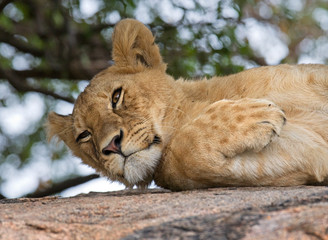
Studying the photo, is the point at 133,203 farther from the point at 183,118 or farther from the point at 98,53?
the point at 98,53

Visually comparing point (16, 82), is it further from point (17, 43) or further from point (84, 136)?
point (84, 136)

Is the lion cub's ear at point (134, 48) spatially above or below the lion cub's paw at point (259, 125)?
above

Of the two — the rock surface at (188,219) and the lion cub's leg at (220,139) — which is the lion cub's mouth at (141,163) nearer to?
the lion cub's leg at (220,139)

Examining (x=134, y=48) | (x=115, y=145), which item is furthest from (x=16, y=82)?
(x=115, y=145)

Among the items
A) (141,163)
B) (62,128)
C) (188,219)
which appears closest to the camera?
(188,219)

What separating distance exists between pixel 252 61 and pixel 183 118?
7.38 feet

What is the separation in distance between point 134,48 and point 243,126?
62.4 inches

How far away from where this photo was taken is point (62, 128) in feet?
14.7

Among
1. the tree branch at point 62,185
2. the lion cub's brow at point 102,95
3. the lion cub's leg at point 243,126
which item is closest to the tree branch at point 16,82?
the tree branch at point 62,185

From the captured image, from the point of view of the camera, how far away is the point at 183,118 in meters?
3.81

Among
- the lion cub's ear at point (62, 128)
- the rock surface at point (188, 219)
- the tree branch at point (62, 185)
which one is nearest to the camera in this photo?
the rock surface at point (188, 219)

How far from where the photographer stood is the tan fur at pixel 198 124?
2994 millimetres

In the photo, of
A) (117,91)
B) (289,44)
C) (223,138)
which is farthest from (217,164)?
(289,44)

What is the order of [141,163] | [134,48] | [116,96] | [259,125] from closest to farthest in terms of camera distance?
[259,125]
[141,163]
[116,96]
[134,48]
